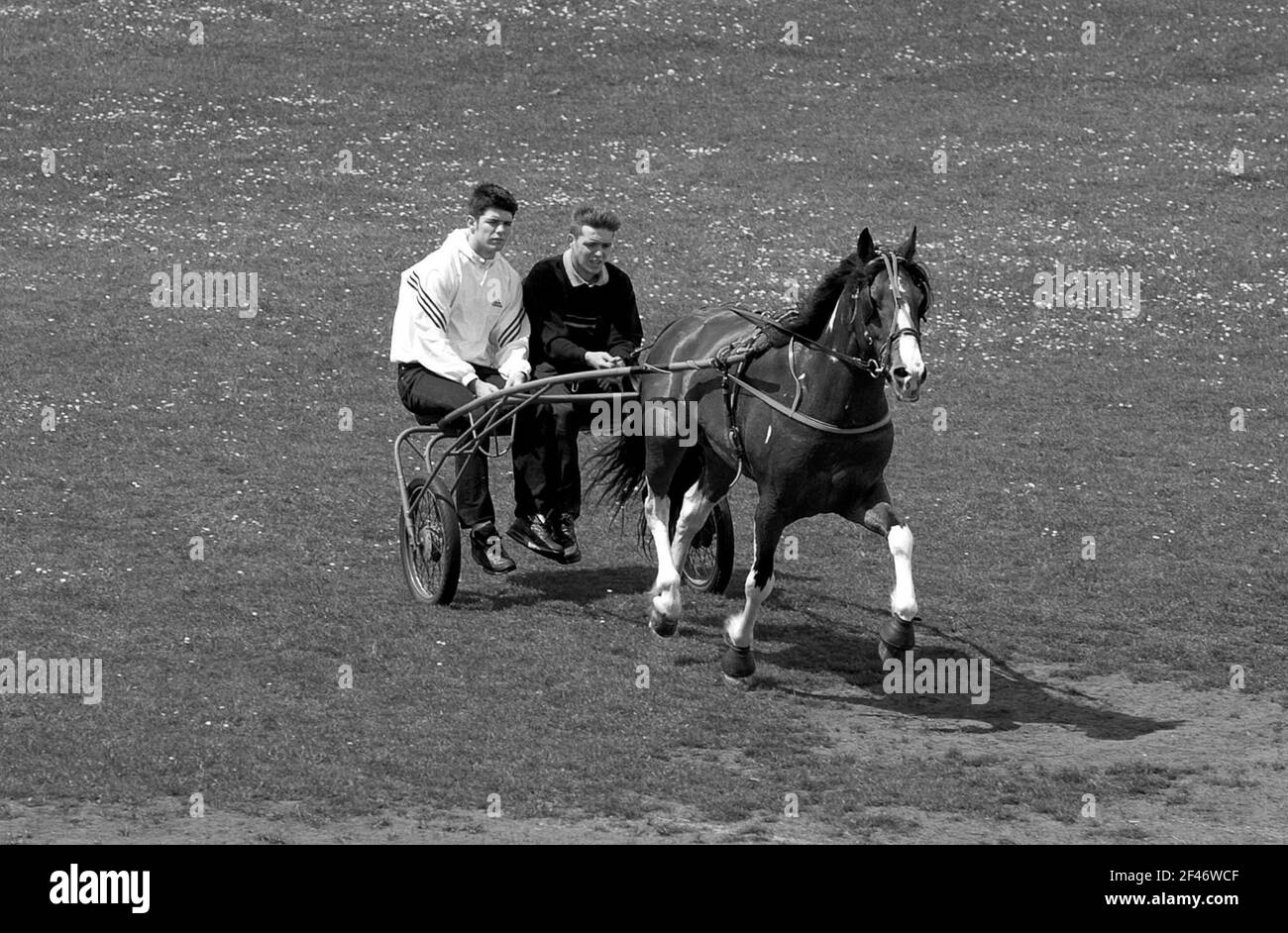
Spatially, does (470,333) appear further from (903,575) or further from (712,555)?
(903,575)

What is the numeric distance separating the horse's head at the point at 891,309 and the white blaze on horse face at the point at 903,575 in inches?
34.5

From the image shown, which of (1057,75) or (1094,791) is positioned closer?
(1094,791)

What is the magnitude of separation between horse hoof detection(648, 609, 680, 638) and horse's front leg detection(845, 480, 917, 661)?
1.38 meters

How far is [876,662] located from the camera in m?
10.1

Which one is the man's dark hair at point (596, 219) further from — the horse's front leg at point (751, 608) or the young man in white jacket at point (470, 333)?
the horse's front leg at point (751, 608)

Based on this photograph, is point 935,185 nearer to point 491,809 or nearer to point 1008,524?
point 1008,524

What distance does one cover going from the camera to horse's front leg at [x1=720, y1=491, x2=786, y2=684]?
9352 millimetres

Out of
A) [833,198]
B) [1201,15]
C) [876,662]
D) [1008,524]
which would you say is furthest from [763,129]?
[876,662]

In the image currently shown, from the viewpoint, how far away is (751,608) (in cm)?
941

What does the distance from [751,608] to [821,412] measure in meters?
1.17

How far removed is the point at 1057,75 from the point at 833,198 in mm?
6569

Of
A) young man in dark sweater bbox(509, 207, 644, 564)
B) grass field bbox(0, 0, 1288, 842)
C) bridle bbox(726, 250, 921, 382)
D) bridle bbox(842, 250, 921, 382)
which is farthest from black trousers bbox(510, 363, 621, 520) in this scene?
bridle bbox(842, 250, 921, 382)

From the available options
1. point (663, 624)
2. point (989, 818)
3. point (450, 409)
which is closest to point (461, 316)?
point (450, 409)

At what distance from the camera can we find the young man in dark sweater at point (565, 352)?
10812 mm
